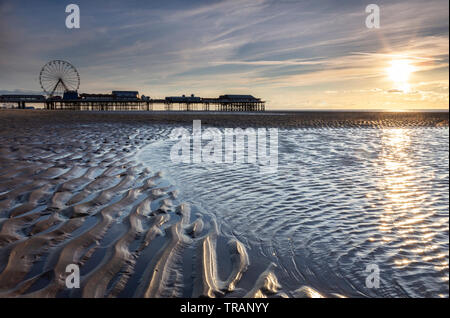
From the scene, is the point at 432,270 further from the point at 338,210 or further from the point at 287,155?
the point at 287,155

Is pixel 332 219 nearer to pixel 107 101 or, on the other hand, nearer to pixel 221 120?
pixel 221 120

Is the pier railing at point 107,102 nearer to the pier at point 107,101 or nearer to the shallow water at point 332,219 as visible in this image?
the pier at point 107,101

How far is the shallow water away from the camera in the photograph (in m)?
2.89

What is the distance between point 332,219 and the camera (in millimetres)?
4344

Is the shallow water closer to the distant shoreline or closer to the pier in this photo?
the distant shoreline

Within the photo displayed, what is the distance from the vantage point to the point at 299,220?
4.31 meters

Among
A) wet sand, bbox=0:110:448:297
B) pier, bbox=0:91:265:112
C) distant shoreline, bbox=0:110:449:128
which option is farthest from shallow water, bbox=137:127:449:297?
pier, bbox=0:91:265:112

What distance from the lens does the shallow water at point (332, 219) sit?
9.48 feet

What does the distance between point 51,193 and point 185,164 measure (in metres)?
3.98

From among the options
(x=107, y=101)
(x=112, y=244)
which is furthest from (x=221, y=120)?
(x=107, y=101)

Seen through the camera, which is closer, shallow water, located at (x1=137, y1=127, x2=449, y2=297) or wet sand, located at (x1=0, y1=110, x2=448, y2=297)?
wet sand, located at (x1=0, y1=110, x2=448, y2=297)

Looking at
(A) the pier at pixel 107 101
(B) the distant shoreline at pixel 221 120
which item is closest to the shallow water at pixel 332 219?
(B) the distant shoreline at pixel 221 120
